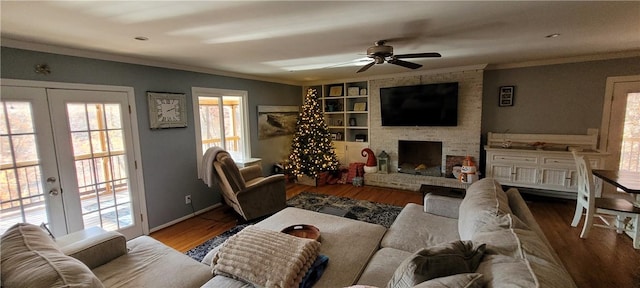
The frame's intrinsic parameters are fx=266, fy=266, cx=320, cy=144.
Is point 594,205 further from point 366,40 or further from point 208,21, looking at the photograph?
point 208,21

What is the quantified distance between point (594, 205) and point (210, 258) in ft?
12.9

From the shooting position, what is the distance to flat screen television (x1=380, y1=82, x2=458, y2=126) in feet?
15.4

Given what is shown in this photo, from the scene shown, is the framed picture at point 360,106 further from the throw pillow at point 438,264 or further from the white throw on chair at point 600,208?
the throw pillow at point 438,264

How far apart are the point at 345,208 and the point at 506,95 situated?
335 centimetres

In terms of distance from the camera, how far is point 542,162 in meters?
4.09

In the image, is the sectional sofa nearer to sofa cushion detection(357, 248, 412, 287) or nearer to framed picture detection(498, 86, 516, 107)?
sofa cushion detection(357, 248, 412, 287)

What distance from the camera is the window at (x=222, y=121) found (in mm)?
4074

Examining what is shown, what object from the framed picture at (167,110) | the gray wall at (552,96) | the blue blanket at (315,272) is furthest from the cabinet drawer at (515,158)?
the framed picture at (167,110)

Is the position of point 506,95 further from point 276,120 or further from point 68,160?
point 68,160

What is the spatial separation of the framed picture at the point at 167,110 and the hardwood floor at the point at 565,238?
4.62 ft

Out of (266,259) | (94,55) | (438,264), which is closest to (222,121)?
(94,55)

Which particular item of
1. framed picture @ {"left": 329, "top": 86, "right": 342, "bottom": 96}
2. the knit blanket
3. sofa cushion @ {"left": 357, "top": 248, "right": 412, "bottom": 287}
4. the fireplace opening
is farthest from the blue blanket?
framed picture @ {"left": 329, "top": 86, "right": 342, "bottom": 96}

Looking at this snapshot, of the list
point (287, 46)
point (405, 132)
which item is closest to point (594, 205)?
point (405, 132)

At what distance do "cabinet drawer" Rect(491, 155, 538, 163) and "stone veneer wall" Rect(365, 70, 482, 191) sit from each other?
33cm
